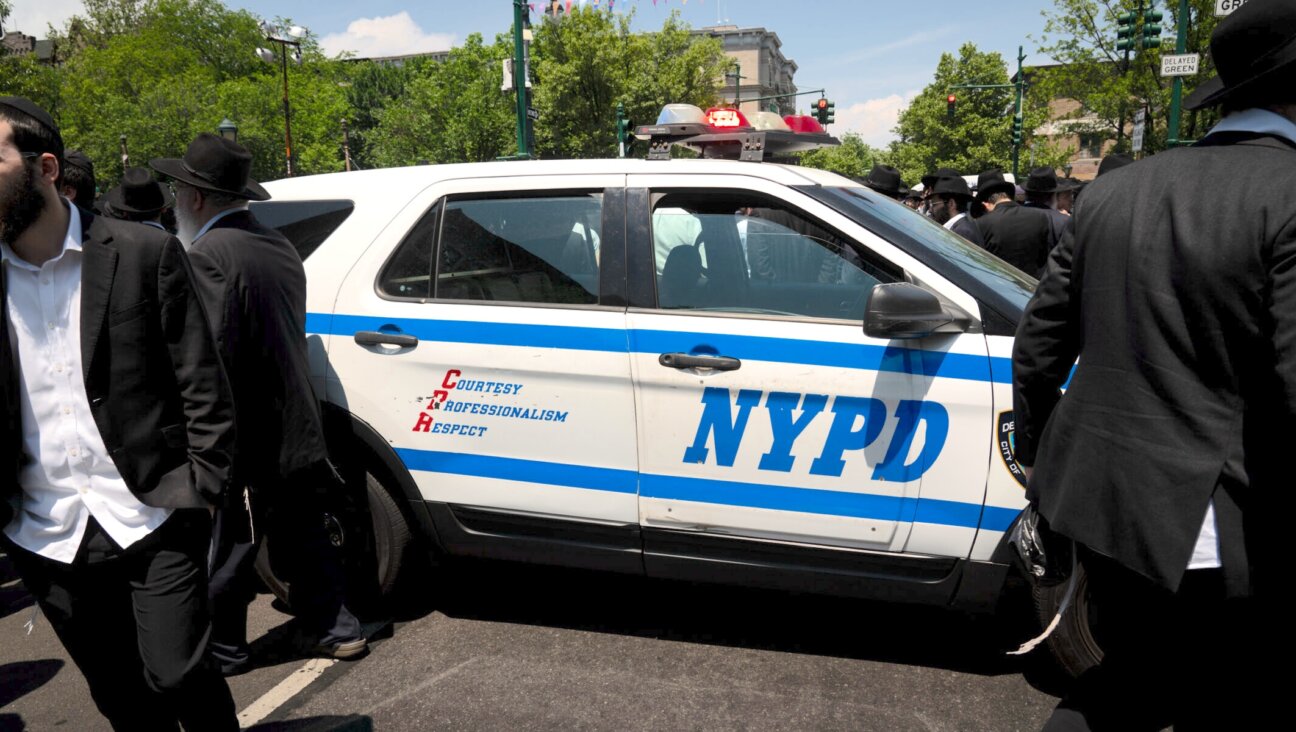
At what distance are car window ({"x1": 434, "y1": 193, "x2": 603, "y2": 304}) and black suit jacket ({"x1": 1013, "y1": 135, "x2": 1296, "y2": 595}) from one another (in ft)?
6.44

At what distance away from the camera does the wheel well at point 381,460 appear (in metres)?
3.67

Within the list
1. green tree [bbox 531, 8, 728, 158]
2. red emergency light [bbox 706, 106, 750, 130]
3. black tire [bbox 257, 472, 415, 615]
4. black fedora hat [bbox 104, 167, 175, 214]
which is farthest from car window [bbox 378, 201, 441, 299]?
green tree [bbox 531, 8, 728, 158]

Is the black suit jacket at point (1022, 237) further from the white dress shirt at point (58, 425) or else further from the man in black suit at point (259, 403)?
the white dress shirt at point (58, 425)

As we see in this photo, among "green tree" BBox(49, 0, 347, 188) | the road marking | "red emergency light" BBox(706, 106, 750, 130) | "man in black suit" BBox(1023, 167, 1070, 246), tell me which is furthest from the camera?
"green tree" BBox(49, 0, 347, 188)

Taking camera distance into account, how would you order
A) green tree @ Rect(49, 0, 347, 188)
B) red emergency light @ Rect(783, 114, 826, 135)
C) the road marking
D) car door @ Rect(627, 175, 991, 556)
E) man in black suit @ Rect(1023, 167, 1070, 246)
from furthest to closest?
green tree @ Rect(49, 0, 347, 188)
red emergency light @ Rect(783, 114, 826, 135)
man in black suit @ Rect(1023, 167, 1070, 246)
the road marking
car door @ Rect(627, 175, 991, 556)

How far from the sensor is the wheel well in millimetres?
3674

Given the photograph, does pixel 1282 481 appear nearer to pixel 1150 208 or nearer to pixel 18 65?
pixel 1150 208

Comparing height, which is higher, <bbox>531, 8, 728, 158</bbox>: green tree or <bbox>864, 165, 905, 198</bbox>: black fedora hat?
<bbox>531, 8, 728, 158</bbox>: green tree

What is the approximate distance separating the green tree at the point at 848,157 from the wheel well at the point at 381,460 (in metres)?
52.9

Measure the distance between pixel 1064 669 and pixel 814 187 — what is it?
74.9 inches

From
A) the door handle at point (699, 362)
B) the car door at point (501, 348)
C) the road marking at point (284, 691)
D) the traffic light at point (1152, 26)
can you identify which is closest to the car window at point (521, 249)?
the car door at point (501, 348)

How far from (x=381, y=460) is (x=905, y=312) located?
2148 mm

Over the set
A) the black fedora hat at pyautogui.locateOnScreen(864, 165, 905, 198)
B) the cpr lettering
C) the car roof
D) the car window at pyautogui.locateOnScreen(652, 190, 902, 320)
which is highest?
the black fedora hat at pyautogui.locateOnScreen(864, 165, 905, 198)

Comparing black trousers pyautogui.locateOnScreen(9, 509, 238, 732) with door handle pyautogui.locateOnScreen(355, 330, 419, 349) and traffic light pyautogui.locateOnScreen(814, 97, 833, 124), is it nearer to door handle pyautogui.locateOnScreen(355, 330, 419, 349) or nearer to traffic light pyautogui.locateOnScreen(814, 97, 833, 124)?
door handle pyautogui.locateOnScreen(355, 330, 419, 349)
